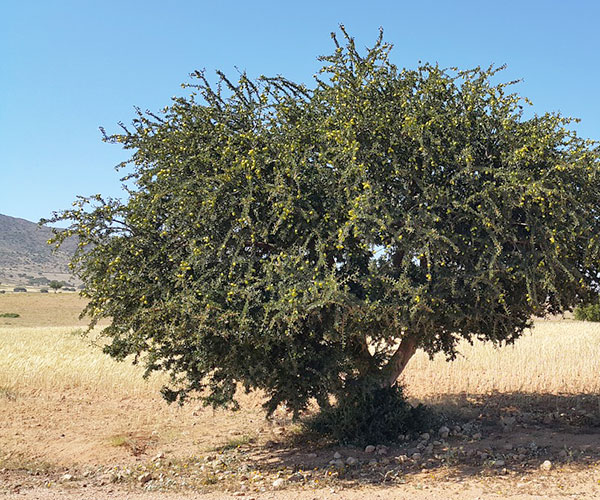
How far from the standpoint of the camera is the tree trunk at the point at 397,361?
1391cm

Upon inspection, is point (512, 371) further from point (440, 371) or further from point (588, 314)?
point (588, 314)

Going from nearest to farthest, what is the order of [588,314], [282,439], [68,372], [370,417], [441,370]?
[370,417]
[282,439]
[441,370]
[68,372]
[588,314]

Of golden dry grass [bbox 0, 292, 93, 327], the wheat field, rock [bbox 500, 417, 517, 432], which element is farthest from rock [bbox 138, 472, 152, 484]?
golden dry grass [bbox 0, 292, 93, 327]

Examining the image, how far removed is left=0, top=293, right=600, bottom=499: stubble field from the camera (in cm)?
1074

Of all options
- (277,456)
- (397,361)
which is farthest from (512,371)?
(277,456)

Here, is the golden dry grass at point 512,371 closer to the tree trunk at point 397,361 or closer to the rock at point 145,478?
the tree trunk at point 397,361

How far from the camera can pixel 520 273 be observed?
11.1 metres

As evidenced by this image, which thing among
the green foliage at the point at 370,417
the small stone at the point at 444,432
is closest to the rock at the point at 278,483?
the green foliage at the point at 370,417

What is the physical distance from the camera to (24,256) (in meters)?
172

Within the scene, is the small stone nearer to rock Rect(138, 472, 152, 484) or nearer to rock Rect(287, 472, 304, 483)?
rock Rect(287, 472, 304, 483)

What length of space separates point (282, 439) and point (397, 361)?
3.59 meters

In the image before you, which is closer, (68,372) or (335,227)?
(335,227)

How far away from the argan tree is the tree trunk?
1267 millimetres

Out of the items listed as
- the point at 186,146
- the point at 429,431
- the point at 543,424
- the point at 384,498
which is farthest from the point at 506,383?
the point at 186,146
